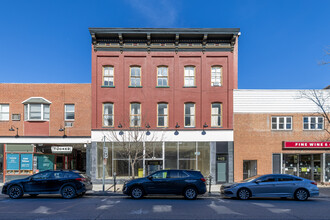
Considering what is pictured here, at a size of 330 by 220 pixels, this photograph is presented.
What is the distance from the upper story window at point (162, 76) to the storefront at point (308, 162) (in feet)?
33.2

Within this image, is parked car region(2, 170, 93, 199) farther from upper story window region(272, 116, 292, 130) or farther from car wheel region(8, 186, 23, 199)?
upper story window region(272, 116, 292, 130)

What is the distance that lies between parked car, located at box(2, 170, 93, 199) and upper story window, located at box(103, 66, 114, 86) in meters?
8.64

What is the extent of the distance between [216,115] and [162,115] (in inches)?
160

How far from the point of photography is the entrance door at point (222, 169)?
19531mm

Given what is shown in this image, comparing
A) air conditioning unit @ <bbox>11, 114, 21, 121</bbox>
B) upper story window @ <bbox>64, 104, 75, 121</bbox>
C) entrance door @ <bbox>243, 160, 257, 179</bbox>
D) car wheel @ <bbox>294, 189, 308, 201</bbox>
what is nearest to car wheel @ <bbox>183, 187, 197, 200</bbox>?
car wheel @ <bbox>294, 189, 308, 201</bbox>

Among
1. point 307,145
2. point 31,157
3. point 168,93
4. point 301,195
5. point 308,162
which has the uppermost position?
point 168,93

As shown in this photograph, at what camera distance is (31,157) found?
19656mm

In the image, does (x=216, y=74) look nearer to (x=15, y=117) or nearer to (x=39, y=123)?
(x=39, y=123)

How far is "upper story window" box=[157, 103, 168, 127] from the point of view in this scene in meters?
20.0

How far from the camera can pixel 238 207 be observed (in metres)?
10.8

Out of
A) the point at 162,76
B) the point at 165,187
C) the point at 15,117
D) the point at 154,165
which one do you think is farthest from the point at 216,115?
the point at 15,117

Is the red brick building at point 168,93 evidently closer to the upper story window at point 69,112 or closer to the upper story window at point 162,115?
the upper story window at point 162,115

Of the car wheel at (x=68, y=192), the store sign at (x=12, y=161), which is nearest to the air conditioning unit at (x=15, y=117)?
the store sign at (x=12, y=161)

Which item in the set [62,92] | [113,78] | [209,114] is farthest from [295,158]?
[62,92]
